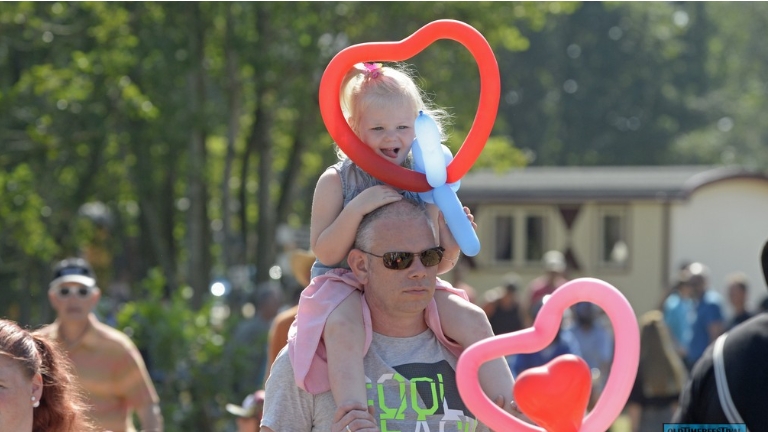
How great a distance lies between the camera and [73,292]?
6574 millimetres

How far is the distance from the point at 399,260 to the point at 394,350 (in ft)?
0.92

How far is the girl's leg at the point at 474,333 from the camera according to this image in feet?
10.9

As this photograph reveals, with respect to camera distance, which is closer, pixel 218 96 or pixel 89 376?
pixel 89 376

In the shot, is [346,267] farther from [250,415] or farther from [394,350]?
[250,415]

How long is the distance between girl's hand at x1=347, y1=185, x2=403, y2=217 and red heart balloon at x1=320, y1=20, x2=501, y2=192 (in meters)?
0.05

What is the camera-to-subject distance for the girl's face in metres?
3.43

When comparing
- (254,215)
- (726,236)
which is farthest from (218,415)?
(254,215)

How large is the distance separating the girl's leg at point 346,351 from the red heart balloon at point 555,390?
495 millimetres

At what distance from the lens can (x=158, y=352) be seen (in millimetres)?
10586

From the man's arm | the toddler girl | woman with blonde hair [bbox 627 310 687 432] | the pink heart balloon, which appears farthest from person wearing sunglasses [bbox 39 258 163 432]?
woman with blonde hair [bbox 627 310 687 432]

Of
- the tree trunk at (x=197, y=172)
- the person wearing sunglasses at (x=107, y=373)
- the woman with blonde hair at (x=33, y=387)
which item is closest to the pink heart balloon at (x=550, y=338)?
the woman with blonde hair at (x=33, y=387)

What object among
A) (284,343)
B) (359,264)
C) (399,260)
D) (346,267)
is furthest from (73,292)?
(399,260)

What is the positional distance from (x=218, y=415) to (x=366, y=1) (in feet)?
26.1

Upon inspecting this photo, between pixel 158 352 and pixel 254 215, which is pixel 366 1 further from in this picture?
pixel 254 215
